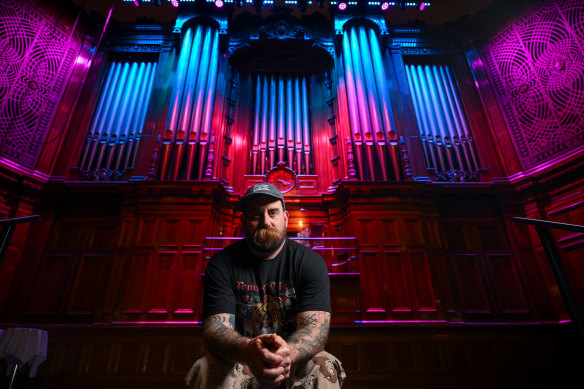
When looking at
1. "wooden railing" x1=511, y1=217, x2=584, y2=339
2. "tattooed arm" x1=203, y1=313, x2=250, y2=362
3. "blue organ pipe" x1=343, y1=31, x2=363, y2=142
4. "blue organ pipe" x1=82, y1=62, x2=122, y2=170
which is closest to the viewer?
"tattooed arm" x1=203, y1=313, x2=250, y2=362

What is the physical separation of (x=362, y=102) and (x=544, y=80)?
318 centimetres

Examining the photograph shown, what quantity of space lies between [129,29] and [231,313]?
26.7ft

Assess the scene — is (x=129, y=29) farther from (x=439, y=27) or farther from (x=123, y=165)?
(x=439, y=27)

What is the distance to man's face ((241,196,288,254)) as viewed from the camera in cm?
181

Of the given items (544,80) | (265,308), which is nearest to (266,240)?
(265,308)

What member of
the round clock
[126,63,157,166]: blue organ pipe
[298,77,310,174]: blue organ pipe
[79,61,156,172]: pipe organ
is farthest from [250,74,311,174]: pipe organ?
[79,61,156,172]: pipe organ

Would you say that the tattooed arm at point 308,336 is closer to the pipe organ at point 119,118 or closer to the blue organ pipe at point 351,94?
the blue organ pipe at point 351,94

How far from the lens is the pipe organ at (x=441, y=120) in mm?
5699

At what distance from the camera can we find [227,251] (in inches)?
74.5

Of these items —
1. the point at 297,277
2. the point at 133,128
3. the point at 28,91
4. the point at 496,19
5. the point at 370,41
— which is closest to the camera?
the point at 297,277

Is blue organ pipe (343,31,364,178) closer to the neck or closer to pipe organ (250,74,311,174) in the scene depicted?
pipe organ (250,74,311,174)

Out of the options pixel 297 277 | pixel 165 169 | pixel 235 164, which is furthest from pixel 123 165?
pixel 297 277

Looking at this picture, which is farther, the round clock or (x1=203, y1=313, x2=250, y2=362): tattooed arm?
the round clock

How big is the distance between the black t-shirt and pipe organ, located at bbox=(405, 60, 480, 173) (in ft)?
15.2
